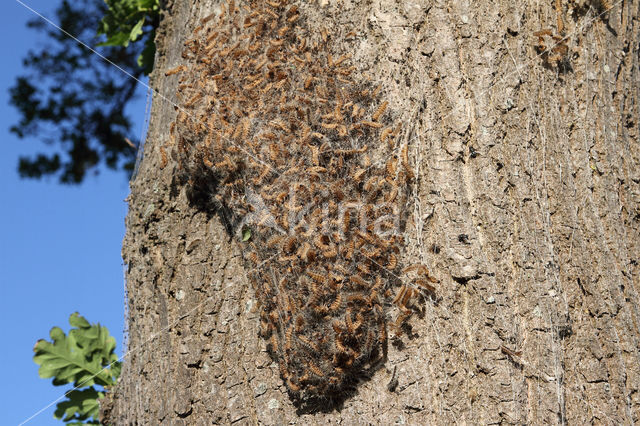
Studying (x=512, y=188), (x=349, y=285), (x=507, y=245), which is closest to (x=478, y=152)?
(x=512, y=188)

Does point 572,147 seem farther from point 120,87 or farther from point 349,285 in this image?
point 120,87

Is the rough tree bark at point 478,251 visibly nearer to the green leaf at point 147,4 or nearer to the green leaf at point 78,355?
the green leaf at point 78,355

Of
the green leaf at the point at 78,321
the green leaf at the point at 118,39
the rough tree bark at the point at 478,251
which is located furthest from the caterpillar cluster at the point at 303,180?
the green leaf at the point at 118,39

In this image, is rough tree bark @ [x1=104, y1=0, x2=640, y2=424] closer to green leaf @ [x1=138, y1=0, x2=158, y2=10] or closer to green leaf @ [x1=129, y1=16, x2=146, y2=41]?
green leaf @ [x1=129, y1=16, x2=146, y2=41]

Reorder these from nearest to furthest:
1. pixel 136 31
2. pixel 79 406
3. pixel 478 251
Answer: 1. pixel 478 251
2. pixel 79 406
3. pixel 136 31

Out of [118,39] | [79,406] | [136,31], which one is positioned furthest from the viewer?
[118,39]

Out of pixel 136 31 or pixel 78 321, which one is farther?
pixel 136 31

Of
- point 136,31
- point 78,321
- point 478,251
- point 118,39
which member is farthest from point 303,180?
point 118,39

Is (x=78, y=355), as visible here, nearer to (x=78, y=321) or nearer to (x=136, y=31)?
(x=78, y=321)
